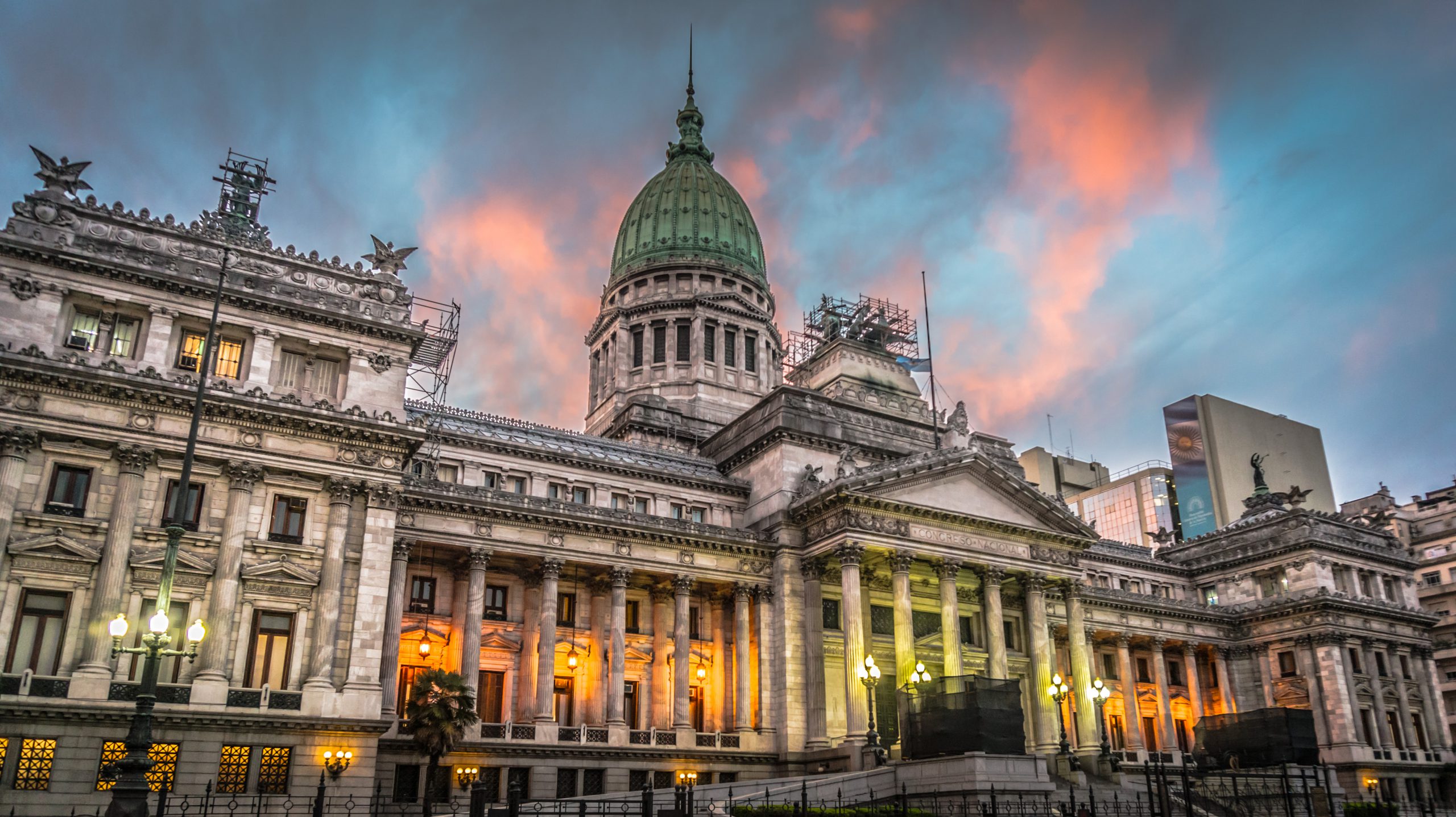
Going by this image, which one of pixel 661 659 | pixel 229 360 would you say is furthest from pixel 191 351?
pixel 661 659

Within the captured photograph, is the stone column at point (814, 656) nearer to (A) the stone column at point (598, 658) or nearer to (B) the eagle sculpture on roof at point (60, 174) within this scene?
(A) the stone column at point (598, 658)

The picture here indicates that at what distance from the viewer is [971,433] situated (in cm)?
5894

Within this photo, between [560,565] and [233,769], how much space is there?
689 inches

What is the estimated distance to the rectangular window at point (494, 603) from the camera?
5084cm

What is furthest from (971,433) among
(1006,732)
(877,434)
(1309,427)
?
(1309,427)

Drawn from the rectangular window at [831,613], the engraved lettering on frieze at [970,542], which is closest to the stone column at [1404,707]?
the engraved lettering on frieze at [970,542]

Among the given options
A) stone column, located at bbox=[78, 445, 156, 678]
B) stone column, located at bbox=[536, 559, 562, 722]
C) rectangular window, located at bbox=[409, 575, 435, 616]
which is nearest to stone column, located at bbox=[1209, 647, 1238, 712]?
stone column, located at bbox=[536, 559, 562, 722]

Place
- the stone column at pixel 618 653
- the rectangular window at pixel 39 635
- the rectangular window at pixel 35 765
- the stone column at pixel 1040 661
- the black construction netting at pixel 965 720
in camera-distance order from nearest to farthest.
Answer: the rectangular window at pixel 35 765 → the rectangular window at pixel 39 635 → the black construction netting at pixel 965 720 → the stone column at pixel 618 653 → the stone column at pixel 1040 661

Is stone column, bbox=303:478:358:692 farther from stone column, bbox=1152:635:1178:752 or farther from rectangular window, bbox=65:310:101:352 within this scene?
stone column, bbox=1152:635:1178:752

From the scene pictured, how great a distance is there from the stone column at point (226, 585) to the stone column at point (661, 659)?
20951mm

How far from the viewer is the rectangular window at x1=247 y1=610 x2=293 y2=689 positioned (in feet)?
124

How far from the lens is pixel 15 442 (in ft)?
119

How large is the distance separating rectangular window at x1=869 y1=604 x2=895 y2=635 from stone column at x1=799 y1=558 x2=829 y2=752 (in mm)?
3247

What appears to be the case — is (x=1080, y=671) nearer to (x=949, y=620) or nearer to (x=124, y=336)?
(x=949, y=620)
